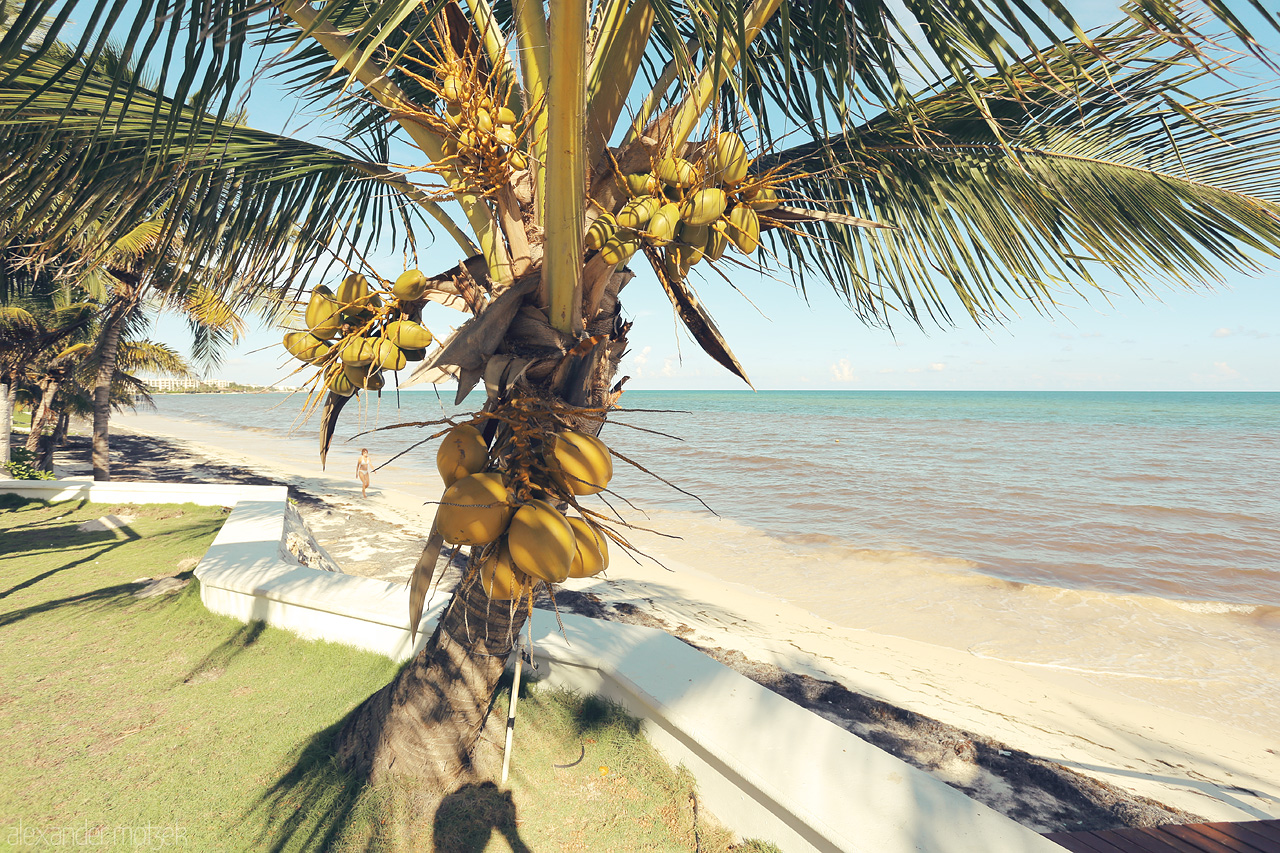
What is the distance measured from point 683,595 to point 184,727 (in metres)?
5.68

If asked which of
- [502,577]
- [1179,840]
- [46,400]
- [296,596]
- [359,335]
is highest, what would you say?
[359,335]

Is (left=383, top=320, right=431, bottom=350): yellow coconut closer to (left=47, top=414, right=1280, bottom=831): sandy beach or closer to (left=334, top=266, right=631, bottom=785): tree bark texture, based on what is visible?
(left=334, top=266, right=631, bottom=785): tree bark texture

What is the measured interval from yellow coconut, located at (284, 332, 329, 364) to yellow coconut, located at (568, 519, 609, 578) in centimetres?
84

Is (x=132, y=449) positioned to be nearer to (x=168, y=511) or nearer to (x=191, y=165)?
(x=168, y=511)

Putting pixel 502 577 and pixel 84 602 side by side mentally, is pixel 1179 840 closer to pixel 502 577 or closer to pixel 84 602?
pixel 502 577

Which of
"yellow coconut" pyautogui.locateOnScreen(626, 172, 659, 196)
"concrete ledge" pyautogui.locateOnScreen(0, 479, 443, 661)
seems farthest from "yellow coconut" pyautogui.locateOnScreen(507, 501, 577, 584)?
"concrete ledge" pyautogui.locateOnScreen(0, 479, 443, 661)

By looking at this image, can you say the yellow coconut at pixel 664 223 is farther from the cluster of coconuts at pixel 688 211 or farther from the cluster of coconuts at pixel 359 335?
the cluster of coconuts at pixel 359 335

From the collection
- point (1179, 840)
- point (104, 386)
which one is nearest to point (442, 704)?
point (1179, 840)

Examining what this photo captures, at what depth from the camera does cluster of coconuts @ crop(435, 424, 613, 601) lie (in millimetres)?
1407

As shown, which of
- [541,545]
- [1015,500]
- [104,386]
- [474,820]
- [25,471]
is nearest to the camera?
[541,545]

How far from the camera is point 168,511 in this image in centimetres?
831

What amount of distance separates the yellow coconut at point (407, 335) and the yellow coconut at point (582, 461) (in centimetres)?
46

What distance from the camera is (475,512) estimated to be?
1.42m

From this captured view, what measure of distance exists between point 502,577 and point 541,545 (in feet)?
0.59
